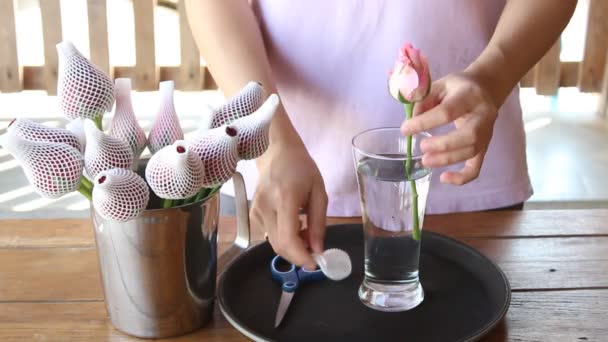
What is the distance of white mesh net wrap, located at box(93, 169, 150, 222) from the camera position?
1.85 feet

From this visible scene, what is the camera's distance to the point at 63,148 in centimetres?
59

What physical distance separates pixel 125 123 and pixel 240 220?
0.56 ft

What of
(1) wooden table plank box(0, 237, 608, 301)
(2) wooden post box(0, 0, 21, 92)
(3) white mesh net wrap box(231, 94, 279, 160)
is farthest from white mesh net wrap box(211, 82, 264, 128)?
(2) wooden post box(0, 0, 21, 92)

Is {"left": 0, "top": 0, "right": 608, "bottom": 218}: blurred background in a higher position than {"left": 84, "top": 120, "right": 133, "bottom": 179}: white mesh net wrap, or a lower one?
lower

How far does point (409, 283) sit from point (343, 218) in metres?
0.26

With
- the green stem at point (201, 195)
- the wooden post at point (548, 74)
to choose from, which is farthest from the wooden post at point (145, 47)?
the green stem at point (201, 195)

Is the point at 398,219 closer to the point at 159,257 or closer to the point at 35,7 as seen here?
the point at 159,257

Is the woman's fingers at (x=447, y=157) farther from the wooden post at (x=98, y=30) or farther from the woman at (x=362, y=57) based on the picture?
the wooden post at (x=98, y=30)

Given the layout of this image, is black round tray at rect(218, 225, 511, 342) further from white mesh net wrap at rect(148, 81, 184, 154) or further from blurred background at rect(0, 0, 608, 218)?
blurred background at rect(0, 0, 608, 218)

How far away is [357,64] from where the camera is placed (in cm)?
102

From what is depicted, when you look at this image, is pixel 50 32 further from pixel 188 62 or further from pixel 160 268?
pixel 160 268

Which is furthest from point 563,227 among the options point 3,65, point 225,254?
point 3,65

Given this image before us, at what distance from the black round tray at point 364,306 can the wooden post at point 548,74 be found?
255cm

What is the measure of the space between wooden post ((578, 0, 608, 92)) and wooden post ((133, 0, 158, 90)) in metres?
1.83
